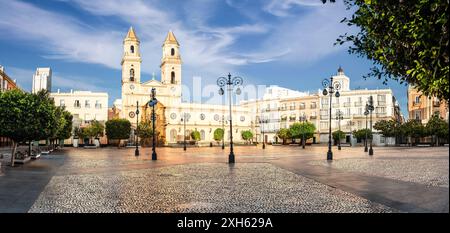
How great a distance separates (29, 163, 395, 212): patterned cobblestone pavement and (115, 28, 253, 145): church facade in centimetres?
6996

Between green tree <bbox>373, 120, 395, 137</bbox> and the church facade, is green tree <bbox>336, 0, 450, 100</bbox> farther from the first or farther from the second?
the church facade

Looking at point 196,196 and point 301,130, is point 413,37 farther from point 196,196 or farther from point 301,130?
point 301,130

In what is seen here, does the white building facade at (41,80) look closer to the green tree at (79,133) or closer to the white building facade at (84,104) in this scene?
the green tree at (79,133)

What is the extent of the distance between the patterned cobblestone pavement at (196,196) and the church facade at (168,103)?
69963 millimetres

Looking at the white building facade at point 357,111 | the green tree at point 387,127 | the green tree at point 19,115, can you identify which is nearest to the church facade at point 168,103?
the white building facade at point 357,111

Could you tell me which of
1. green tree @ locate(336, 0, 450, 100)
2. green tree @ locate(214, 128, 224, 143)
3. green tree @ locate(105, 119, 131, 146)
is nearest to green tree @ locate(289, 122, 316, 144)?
green tree @ locate(214, 128, 224, 143)

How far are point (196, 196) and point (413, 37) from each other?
7228 mm

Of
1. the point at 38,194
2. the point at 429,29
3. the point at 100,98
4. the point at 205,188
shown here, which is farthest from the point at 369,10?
the point at 100,98

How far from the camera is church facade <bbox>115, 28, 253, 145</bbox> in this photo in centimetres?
8800

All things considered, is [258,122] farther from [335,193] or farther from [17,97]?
[335,193]

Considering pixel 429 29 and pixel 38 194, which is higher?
pixel 429 29

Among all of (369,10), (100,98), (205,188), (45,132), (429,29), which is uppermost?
(100,98)
